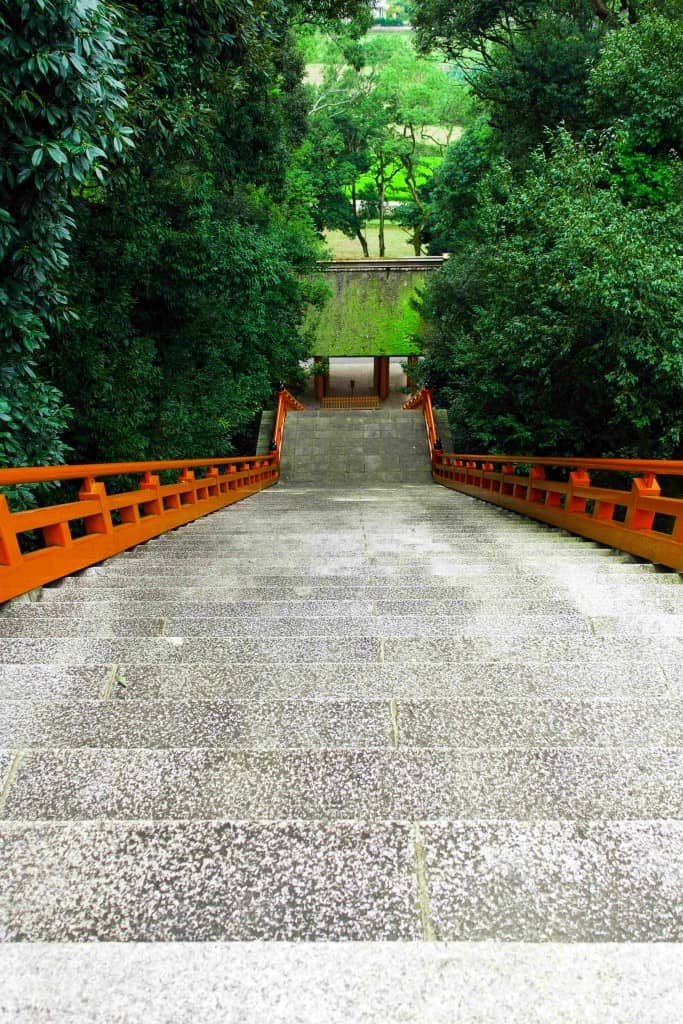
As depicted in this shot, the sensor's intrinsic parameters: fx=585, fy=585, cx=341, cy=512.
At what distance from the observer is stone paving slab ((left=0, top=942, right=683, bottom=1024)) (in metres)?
0.98

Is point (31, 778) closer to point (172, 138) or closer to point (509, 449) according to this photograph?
point (172, 138)

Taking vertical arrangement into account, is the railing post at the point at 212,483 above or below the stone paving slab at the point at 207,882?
below

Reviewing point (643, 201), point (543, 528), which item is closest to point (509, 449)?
point (643, 201)

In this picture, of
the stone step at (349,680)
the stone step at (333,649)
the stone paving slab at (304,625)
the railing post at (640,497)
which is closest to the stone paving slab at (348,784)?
the stone step at (349,680)

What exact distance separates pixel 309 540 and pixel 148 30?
4.36 metres

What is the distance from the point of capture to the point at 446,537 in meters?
5.16

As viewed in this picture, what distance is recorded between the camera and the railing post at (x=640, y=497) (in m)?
4.14

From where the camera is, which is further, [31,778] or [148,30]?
[148,30]

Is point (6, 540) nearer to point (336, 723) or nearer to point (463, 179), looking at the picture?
point (336, 723)

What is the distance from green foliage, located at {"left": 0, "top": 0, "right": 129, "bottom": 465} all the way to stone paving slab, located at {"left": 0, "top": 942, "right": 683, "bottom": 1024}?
3.52 meters

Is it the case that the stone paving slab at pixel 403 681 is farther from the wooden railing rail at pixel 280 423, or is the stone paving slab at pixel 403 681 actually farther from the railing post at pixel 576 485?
the wooden railing rail at pixel 280 423

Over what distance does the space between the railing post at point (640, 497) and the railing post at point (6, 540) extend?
394cm

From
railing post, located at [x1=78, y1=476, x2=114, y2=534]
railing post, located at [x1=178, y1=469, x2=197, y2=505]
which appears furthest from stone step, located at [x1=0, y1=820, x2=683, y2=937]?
railing post, located at [x1=178, y1=469, x2=197, y2=505]

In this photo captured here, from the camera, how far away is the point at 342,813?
4.60ft
